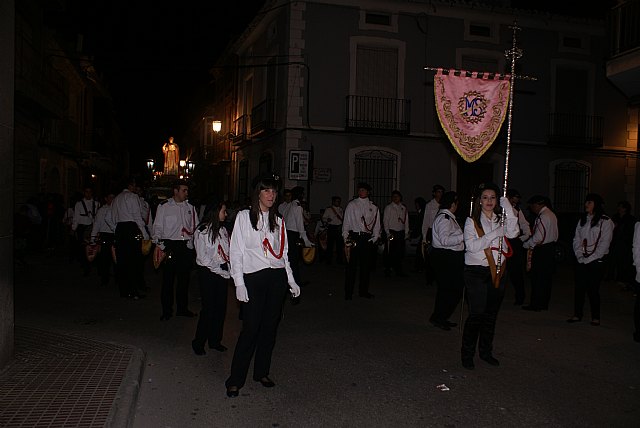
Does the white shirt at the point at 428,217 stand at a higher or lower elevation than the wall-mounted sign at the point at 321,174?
lower

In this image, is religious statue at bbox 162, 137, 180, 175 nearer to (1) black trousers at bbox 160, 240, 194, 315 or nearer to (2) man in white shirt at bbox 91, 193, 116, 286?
(2) man in white shirt at bbox 91, 193, 116, 286

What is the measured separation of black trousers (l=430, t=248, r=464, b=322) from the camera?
8001mm

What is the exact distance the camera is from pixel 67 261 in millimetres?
15125

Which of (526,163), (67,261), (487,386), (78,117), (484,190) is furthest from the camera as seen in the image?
(78,117)

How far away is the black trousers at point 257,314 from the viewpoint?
16.5 feet

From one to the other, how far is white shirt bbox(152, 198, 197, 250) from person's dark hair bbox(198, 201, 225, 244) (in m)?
1.57

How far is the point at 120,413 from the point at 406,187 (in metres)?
15.9

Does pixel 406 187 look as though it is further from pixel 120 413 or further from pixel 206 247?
pixel 120 413

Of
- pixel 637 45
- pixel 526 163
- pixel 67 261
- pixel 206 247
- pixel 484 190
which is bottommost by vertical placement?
pixel 67 261

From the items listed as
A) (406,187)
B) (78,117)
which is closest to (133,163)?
(78,117)

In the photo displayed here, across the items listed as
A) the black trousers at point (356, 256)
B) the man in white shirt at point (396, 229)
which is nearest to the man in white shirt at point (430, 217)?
the man in white shirt at point (396, 229)

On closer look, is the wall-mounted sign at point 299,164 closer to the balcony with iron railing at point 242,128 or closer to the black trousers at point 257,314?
the balcony with iron railing at point 242,128

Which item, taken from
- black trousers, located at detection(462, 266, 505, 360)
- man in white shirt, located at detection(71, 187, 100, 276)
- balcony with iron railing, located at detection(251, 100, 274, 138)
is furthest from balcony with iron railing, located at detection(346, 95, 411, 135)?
black trousers, located at detection(462, 266, 505, 360)

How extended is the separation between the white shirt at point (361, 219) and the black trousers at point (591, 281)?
10.7 ft
